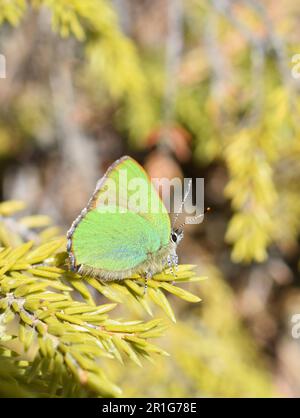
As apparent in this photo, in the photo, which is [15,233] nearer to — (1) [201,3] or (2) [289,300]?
(1) [201,3]

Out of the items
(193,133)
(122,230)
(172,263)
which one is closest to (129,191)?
(122,230)

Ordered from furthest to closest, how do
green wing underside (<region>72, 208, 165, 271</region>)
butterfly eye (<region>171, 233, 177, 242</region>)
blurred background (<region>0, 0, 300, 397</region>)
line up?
1. blurred background (<region>0, 0, 300, 397</region>)
2. butterfly eye (<region>171, 233, 177, 242</region>)
3. green wing underside (<region>72, 208, 165, 271</region>)

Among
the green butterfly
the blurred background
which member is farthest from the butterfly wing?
the blurred background

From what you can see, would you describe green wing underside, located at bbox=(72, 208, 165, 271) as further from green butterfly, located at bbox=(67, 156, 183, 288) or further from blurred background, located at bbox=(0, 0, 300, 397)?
blurred background, located at bbox=(0, 0, 300, 397)

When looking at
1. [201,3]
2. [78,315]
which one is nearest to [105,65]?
[201,3]

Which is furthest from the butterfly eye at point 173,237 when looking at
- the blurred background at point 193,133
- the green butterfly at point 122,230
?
the blurred background at point 193,133

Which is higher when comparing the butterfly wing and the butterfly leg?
the butterfly wing

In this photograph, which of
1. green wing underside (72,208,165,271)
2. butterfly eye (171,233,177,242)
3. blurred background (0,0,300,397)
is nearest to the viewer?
green wing underside (72,208,165,271)

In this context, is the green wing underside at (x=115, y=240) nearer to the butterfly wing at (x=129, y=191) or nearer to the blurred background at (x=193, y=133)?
the butterfly wing at (x=129, y=191)
